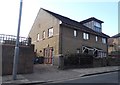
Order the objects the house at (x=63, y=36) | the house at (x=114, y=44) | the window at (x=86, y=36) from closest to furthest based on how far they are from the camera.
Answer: the house at (x=63, y=36)
the window at (x=86, y=36)
the house at (x=114, y=44)

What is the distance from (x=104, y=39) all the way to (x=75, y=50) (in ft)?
34.7

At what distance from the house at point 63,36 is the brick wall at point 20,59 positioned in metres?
4.76

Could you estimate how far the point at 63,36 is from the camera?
1129 inches

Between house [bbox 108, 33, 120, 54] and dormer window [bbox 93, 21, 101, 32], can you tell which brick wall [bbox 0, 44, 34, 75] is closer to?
dormer window [bbox 93, 21, 101, 32]

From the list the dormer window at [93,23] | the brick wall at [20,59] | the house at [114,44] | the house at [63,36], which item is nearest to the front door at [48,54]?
the house at [63,36]

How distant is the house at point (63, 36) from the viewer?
93.6ft

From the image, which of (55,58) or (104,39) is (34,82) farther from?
(104,39)

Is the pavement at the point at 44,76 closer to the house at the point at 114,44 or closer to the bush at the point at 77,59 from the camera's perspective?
the bush at the point at 77,59

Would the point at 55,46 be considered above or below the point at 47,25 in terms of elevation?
below

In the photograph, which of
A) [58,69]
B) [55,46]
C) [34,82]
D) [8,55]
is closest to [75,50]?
[55,46]

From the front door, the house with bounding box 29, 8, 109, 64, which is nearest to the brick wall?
the house with bounding box 29, 8, 109, 64

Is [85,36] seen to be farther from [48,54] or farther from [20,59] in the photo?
[20,59]

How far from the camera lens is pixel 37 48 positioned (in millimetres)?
33969

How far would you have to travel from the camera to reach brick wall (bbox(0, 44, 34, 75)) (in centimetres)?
1766
